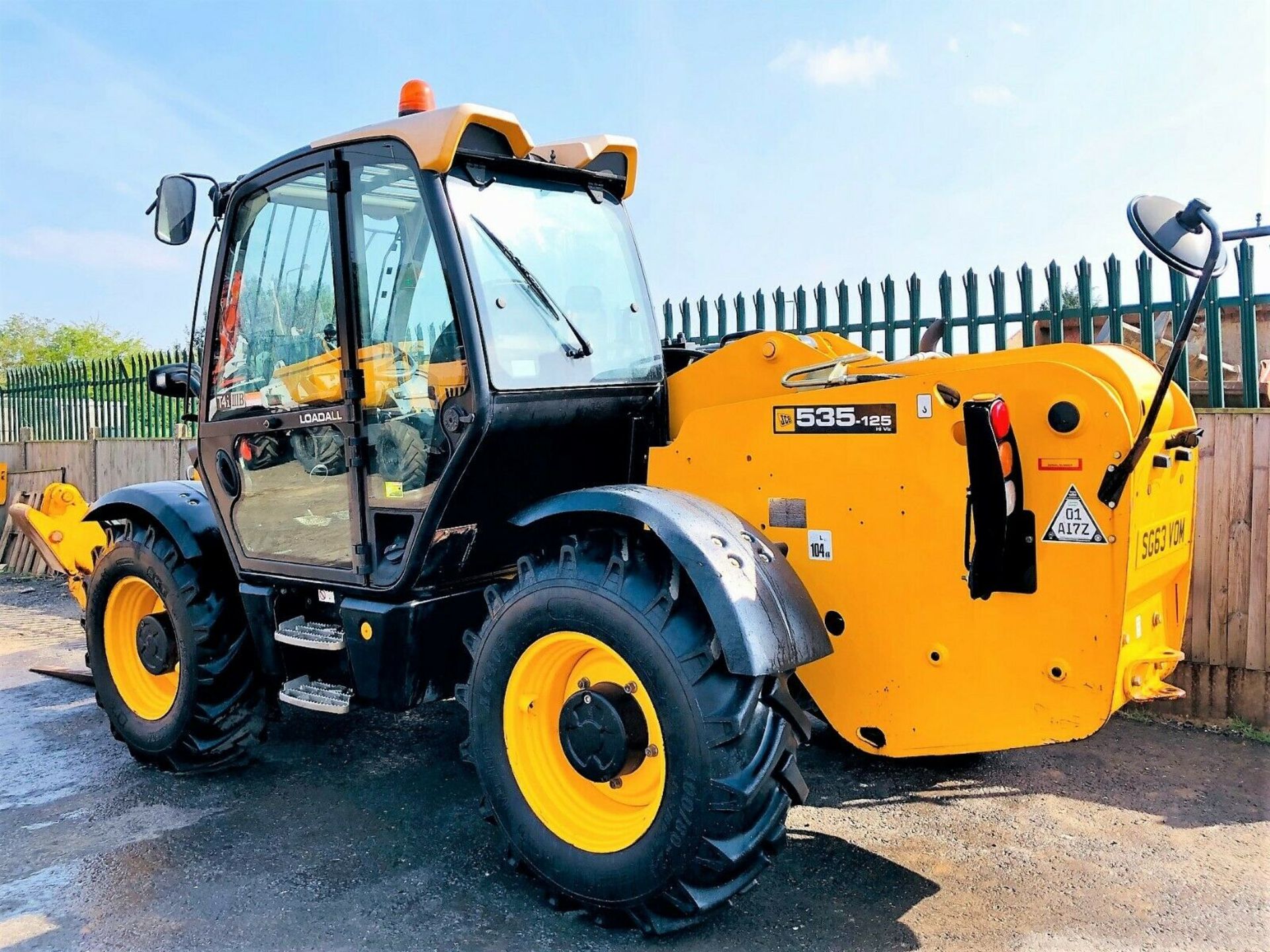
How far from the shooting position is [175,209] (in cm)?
392

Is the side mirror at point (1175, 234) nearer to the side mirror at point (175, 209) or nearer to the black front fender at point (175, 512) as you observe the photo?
the side mirror at point (175, 209)

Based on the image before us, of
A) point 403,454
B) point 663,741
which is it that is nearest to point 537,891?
point 663,741

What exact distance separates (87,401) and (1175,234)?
1207 cm

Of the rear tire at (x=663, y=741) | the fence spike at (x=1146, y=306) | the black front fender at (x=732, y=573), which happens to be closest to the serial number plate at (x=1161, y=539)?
the black front fender at (x=732, y=573)

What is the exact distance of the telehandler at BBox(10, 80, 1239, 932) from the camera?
2.69 m

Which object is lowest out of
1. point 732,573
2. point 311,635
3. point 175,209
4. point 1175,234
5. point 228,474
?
point 311,635

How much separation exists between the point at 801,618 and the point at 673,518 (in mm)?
469

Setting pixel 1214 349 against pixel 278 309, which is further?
pixel 1214 349

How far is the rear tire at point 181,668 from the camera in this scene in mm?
4164

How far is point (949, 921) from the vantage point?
2.93m

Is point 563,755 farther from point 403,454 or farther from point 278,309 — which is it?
point 278,309

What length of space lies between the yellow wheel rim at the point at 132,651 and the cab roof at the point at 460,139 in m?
2.40

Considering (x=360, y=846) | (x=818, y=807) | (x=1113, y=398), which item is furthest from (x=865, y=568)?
(x=360, y=846)

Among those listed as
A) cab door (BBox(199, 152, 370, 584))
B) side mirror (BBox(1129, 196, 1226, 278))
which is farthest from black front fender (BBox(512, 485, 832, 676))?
side mirror (BBox(1129, 196, 1226, 278))
